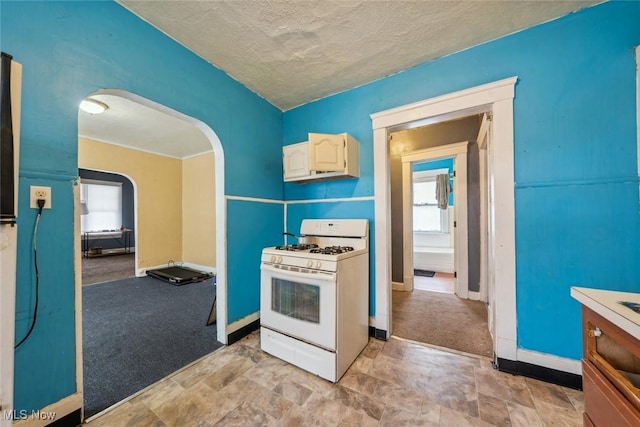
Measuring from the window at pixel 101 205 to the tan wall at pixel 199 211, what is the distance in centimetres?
375

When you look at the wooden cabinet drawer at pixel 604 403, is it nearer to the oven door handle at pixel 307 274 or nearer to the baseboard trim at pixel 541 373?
the baseboard trim at pixel 541 373

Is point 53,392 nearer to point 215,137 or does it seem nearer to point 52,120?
point 52,120

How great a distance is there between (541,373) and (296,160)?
2588 mm

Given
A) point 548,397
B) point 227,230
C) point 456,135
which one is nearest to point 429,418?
point 548,397

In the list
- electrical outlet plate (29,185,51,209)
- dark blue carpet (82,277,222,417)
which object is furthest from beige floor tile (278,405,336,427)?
electrical outlet plate (29,185,51,209)

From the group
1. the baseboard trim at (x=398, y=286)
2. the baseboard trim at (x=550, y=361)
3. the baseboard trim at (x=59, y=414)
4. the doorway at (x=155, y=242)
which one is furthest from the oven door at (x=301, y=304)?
the baseboard trim at (x=398, y=286)

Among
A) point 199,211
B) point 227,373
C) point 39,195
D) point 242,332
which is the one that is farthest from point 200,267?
point 39,195

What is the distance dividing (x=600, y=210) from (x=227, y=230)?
9.11 feet

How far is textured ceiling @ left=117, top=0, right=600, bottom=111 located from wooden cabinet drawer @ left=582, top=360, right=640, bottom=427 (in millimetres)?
2054

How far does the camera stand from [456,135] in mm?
3201

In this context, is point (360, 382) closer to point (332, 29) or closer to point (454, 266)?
point (332, 29)

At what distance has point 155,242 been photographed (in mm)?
4648

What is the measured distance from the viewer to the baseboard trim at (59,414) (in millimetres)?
1089

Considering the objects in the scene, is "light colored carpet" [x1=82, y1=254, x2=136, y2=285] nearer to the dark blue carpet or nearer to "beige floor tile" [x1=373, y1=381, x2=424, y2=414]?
the dark blue carpet
